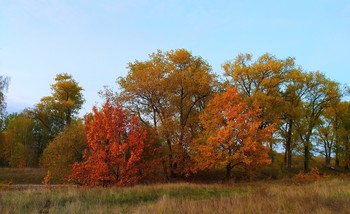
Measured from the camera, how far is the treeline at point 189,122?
26.1m

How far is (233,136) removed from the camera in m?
28.2

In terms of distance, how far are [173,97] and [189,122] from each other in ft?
10.6

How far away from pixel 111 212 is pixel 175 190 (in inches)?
396

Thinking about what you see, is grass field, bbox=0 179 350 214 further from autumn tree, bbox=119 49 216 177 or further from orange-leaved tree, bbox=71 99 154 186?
autumn tree, bbox=119 49 216 177

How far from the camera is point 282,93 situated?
4131 centimetres

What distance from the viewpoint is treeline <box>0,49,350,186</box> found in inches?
1027

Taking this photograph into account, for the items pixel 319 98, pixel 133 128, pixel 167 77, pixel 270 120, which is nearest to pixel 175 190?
pixel 133 128

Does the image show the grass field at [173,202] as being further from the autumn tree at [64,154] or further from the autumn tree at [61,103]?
the autumn tree at [61,103]

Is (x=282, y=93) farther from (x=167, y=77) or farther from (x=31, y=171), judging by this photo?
(x=31, y=171)

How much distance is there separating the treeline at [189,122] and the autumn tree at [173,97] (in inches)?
4.1

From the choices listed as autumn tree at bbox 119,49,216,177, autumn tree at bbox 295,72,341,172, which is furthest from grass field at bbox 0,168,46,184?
autumn tree at bbox 295,72,341,172

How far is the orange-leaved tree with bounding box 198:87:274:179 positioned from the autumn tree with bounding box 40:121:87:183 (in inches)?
431

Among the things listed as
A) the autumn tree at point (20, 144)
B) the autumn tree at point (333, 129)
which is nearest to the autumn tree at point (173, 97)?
the autumn tree at point (333, 129)

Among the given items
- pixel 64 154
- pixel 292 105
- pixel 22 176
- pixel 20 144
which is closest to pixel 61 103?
pixel 20 144
